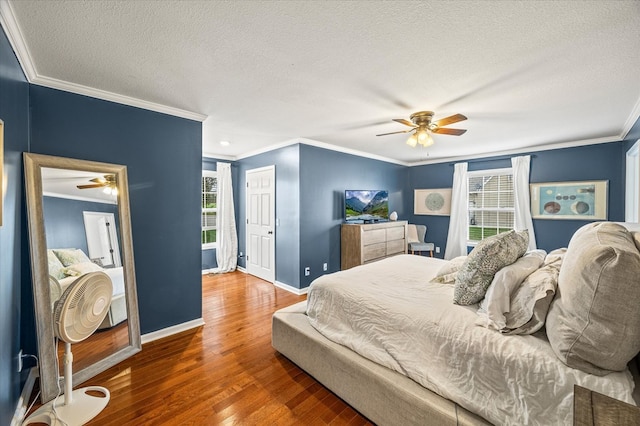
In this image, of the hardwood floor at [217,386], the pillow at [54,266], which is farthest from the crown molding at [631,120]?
the pillow at [54,266]

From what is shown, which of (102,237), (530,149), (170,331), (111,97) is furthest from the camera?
(530,149)

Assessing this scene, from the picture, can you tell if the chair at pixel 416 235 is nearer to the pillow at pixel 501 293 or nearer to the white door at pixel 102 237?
→ the pillow at pixel 501 293

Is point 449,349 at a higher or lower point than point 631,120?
lower

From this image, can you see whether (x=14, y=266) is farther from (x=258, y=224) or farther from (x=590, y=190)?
(x=590, y=190)

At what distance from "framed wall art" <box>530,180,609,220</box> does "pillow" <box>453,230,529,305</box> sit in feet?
12.5

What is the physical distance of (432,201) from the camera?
595 cm

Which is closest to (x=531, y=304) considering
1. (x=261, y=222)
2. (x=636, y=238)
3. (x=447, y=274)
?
(x=636, y=238)

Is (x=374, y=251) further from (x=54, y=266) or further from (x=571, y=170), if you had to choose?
(x=54, y=266)

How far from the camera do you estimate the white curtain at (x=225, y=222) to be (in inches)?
204

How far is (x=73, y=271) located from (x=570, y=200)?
6497 mm

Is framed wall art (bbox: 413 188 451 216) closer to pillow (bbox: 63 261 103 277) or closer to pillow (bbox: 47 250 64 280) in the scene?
pillow (bbox: 63 261 103 277)

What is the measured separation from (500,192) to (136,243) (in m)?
5.99

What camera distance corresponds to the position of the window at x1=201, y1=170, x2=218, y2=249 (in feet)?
17.0

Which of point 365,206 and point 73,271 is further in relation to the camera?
point 365,206
